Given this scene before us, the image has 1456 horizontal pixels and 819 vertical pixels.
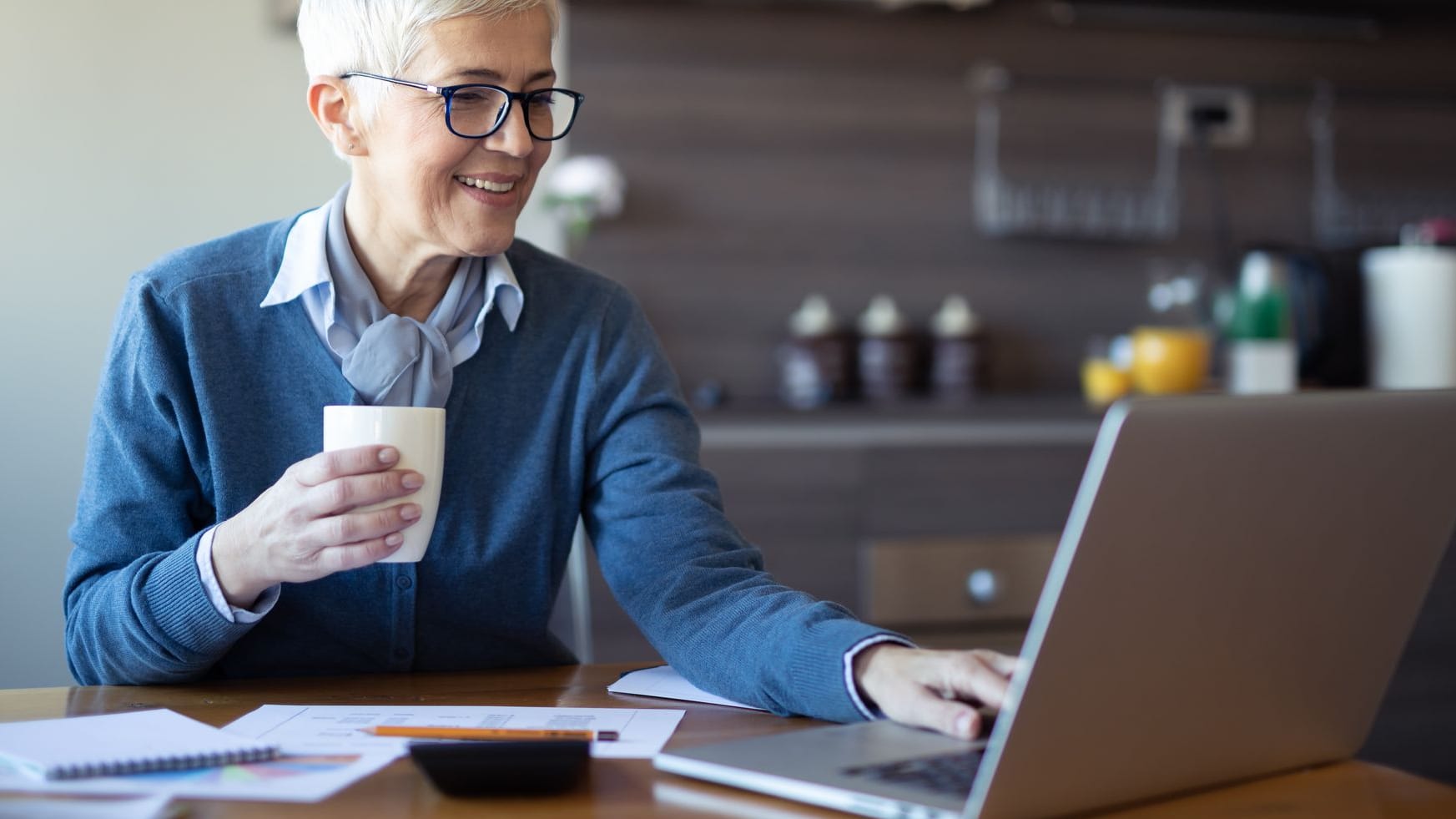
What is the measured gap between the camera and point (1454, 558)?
283 cm

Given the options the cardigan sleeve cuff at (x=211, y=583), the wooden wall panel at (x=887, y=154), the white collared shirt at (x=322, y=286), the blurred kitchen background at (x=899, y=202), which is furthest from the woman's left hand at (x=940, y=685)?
the wooden wall panel at (x=887, y=154)

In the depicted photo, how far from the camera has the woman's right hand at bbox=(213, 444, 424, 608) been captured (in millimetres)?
970

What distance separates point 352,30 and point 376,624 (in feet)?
1.81

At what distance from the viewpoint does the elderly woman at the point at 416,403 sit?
1163mm

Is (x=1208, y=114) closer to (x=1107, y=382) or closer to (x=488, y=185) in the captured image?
(x=1107, y=382)

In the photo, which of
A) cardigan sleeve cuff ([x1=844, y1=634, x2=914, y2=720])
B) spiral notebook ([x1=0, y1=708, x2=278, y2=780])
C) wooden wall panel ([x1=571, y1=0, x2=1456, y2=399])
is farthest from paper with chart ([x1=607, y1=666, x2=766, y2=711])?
wooden wall panel ([x1=571, y1=0, x2=1456, y2=399])

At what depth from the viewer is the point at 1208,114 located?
3.21m

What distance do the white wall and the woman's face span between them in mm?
781

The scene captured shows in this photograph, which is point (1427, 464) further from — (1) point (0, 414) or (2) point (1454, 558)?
(2) point (1454, 558)

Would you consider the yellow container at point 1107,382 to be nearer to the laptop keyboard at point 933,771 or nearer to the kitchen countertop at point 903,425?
the kitchen countertop at point 903,425

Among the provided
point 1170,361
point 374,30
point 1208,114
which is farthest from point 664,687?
point 1208,114

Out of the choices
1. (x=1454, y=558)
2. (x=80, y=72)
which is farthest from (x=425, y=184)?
(x=1454, y=558)

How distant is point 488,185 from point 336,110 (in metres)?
0.18

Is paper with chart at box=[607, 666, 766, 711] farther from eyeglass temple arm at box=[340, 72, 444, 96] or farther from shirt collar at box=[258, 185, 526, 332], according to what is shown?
eyeglass temple arm at box=[340, 72, 444, 96]
